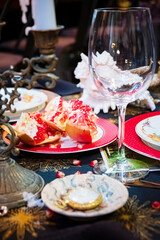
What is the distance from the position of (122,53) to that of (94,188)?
0.92 ft

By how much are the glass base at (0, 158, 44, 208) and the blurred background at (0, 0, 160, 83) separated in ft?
6.06

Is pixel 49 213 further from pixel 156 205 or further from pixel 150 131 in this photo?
pixel 150 131

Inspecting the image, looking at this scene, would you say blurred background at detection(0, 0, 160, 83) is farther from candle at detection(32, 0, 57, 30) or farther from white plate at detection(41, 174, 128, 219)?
white plate at detection(41, 174, 128, 219)

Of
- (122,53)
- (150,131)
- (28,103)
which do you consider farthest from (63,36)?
(122,53)

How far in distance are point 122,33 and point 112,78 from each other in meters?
0.09

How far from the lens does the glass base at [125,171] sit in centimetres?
82

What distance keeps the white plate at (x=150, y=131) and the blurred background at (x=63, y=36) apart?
4.95 feet

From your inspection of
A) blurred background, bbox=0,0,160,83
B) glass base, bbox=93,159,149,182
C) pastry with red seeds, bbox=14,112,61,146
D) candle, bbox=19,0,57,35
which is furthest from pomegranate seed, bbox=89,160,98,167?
blurred background, bbox=0,0,160,83

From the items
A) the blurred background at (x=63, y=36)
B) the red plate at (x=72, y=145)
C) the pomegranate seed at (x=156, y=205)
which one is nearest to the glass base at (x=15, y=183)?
the red plate at (x=72, y=145)

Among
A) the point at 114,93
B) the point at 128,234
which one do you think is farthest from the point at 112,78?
the point at 128,234

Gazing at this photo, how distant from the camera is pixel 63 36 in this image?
4473mm

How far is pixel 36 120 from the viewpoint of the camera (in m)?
0.97

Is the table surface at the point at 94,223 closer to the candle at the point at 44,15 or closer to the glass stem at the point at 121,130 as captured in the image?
the glass stem at the point at 121,130

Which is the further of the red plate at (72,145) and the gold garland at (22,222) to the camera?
the red plate at (72,145)
